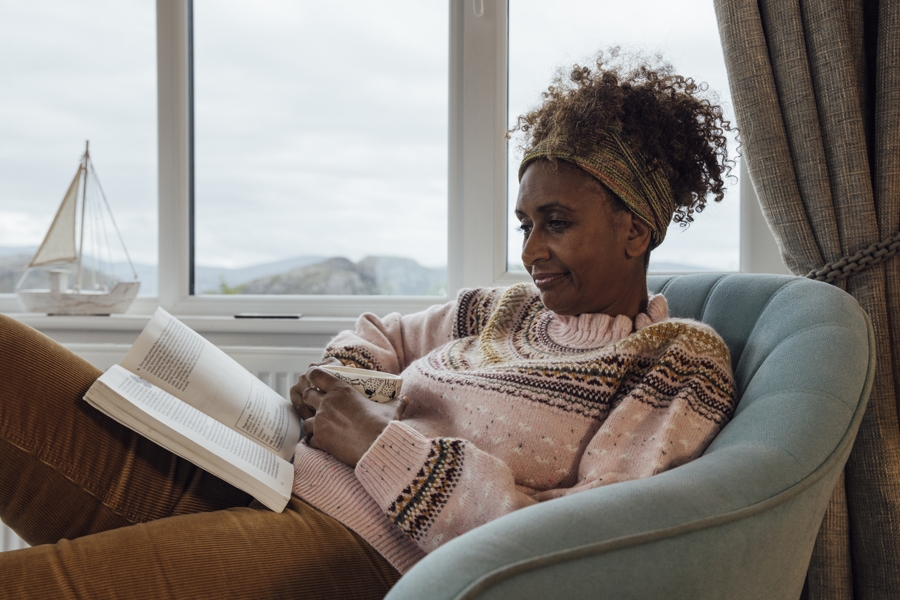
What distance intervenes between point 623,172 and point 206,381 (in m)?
0.72

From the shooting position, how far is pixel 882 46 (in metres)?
1.15

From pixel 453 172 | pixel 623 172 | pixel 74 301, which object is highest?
pixel 453 172

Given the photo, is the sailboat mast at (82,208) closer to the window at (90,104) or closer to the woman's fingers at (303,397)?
the window at (90,104)

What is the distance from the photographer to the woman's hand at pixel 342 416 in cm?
96

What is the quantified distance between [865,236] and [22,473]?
1.36 m

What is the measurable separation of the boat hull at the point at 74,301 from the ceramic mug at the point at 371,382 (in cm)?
109

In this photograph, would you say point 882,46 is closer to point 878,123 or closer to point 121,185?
point 878,123

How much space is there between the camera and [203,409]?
98 cm

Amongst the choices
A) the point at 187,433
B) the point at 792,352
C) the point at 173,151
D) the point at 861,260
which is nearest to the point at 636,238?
the point at 792,352

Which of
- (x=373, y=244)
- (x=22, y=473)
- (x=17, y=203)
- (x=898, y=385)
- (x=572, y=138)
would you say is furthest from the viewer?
(x=17, y=203)

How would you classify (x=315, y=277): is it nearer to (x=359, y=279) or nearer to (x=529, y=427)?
(x=359, y=279)

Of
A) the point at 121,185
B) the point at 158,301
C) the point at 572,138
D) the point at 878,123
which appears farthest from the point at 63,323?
the point at 878,123

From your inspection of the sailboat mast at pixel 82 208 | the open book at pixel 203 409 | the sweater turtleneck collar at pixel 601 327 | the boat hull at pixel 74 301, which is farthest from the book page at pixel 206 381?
the sailboat mast at pixel 82 208

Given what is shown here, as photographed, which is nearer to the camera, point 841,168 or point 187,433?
point 187,433
